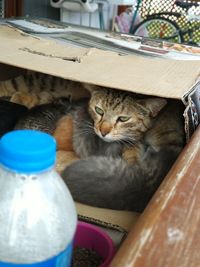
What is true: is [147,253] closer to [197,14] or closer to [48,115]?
[48,115]

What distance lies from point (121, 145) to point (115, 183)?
255mm

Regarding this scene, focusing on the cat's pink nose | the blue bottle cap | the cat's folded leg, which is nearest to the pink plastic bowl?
the cat's folded leg

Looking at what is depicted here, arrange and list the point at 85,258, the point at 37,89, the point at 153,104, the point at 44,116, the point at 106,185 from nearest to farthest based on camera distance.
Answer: the point at 85,258 < the point at 106,185 < the point at 153,104 < the point at 44,116 < the point at 37,89

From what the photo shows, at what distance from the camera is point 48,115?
1073mm

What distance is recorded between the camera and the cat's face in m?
0.96

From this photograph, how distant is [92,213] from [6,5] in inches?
60.4

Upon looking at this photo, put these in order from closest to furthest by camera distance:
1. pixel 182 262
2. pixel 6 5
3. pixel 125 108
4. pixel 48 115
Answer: pixel 182 262
pixel 125 108
pixel 48 115
pixel 6 5

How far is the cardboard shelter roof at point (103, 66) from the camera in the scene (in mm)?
690

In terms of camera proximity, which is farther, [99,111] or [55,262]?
[99,111]

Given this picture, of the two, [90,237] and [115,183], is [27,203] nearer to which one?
[90,237]

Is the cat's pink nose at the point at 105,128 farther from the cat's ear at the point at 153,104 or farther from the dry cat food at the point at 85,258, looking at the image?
the dry cat food at the point at 85,258

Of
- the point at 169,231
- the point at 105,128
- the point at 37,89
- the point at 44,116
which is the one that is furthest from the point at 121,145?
the point at 169,231

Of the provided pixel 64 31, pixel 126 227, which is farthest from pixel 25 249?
pixel 64 31

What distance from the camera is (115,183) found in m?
0.75
